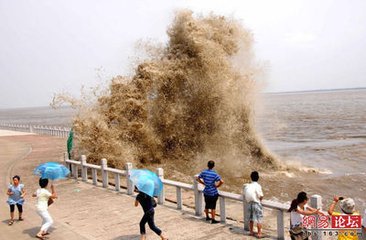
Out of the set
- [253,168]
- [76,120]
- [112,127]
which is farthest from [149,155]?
[253,168]

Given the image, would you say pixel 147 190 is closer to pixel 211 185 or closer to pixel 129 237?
pixel 129 237

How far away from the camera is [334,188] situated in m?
14.3

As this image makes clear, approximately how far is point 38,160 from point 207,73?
29.4 ft

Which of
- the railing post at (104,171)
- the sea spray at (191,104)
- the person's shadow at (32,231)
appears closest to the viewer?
the person's shadow at (32,231)

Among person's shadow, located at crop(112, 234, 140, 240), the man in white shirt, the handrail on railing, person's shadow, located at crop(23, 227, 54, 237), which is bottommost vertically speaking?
person's shadow, located at crop(112, 234, 140, 240)

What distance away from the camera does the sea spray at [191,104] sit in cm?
1808

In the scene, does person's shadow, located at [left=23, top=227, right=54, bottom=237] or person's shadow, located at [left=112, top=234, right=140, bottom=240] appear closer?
person's shadow, located at [left=112, top=234, right=140, bottom=240]

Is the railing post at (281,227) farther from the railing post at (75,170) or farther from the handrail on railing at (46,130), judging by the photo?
the handrail on railing at (46,130)

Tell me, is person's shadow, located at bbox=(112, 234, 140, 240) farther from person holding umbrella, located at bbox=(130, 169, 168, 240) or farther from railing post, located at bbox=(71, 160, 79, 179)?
railing post, located at bbox=(71, 160, 79, 179)

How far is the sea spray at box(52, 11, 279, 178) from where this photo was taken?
712 inches

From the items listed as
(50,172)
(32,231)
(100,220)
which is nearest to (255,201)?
(100,220)

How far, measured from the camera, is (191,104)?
18953 mm

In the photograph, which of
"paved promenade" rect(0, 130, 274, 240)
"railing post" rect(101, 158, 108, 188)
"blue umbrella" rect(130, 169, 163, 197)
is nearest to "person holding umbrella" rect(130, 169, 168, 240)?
"blue umbrella" rect(130, 169, 163, 197)

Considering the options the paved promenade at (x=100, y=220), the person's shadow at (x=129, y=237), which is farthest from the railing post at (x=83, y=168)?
the person's shadow at (x=129, y=237)
